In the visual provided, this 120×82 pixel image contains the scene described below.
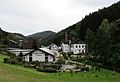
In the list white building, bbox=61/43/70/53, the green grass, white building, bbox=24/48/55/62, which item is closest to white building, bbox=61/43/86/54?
white building, bbox=61/43/70/53

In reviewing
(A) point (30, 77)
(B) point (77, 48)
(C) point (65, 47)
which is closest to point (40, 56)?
(A) point (30, 77)

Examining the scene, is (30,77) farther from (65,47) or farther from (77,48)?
(65,47)

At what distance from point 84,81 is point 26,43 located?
A: 69.7 metres

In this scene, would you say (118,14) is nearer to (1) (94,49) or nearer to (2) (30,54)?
(1) (94,49)

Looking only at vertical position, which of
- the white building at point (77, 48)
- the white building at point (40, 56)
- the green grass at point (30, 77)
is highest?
the white building at point (77, 48)

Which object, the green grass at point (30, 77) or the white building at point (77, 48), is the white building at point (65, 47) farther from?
the green grass at point (30, 77)

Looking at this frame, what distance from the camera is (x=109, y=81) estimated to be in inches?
1656

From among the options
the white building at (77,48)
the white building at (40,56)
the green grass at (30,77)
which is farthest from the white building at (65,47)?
the green grass at (30,77)

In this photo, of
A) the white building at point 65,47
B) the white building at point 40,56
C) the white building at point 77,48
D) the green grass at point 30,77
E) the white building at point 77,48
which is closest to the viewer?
the green grass at point 30,77

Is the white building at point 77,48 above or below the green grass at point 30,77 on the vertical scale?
above

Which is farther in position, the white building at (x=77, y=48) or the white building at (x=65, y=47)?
the white building at (x=65, y=47)

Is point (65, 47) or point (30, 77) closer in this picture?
point (30, 77)

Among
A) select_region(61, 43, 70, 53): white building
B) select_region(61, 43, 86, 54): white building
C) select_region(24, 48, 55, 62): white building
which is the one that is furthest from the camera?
select_region(61, 43, 70, 53): white building

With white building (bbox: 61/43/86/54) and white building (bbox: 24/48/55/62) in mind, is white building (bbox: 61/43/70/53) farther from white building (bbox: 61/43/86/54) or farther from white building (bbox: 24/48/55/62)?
white building (bbox: 24/48/55/62)
